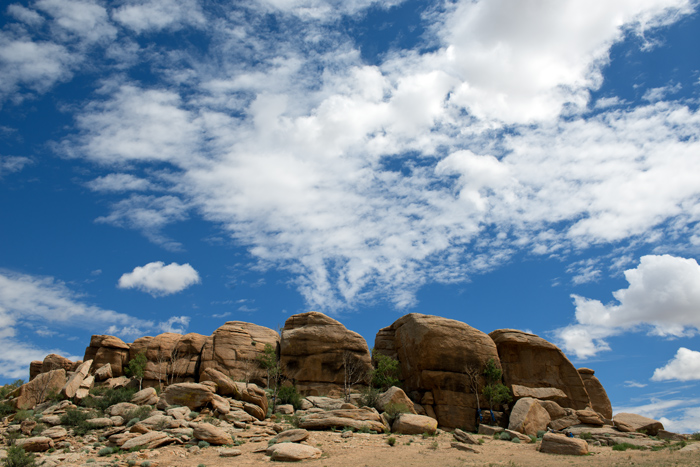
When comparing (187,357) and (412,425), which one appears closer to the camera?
(412,425)

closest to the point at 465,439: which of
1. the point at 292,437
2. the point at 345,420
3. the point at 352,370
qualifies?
the point at 345,420

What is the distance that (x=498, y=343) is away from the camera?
4681cm

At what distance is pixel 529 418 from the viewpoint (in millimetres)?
34938

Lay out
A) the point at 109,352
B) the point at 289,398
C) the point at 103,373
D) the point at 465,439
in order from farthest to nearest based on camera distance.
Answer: the point at 109,352 → the point at 103,373 → the point at 289,398 → the point at 465,439

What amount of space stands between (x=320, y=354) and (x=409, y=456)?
23.2 metres

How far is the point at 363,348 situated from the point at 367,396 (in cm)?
1125

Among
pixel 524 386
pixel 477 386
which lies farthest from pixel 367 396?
pixel 524 386

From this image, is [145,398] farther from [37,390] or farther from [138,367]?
[138,367]

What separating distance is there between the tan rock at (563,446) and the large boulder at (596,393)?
2624 cm

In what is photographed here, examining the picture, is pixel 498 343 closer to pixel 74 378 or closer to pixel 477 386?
pixel 477 386

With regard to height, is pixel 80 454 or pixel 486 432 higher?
pixel 486 432

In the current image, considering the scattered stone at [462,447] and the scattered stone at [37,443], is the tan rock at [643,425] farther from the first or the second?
the scattered stone at [37,443]

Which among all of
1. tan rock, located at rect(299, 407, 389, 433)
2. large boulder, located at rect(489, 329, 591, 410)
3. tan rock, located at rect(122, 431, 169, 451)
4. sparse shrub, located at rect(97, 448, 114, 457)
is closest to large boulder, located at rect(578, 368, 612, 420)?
large boulder, located at rect(489, 329, 591, 410)

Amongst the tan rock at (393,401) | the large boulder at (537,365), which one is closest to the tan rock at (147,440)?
the tan rock at (393,401)
